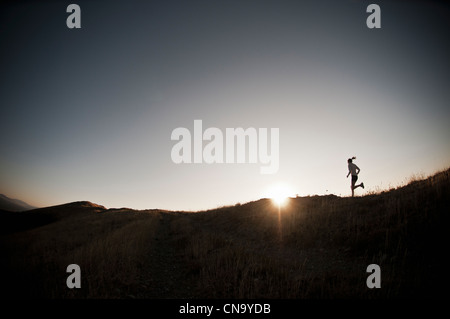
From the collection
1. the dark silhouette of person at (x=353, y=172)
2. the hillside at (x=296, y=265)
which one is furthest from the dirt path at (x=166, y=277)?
the dark silhouette of person at (x=353, y=172)

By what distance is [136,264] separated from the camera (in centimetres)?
606

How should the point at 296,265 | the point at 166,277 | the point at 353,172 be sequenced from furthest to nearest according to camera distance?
1. the point at 353,172
2. the point at 296,265
3. the point at 166,277

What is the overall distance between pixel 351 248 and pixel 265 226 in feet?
17.9

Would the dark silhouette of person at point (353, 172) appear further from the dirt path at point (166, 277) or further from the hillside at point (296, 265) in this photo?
the dirt path at point (166, 277)

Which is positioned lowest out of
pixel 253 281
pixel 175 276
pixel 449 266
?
pixel 175 276

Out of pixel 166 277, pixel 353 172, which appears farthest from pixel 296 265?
pixel 353 172

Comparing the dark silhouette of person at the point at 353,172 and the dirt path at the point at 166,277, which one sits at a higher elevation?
the dark silhouette of person at the point at 353,172

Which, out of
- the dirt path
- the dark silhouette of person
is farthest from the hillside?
the dark silhouette of person

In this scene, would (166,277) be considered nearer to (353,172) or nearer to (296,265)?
(296,265)

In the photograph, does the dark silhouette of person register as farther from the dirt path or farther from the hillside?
the dirt path

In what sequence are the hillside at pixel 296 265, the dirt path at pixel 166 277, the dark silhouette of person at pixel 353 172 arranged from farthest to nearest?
1. the dark silhouette of person at pixel 353 172
2. the dirt path at pixel 166 277
3. the hillside at pixel 296 265
